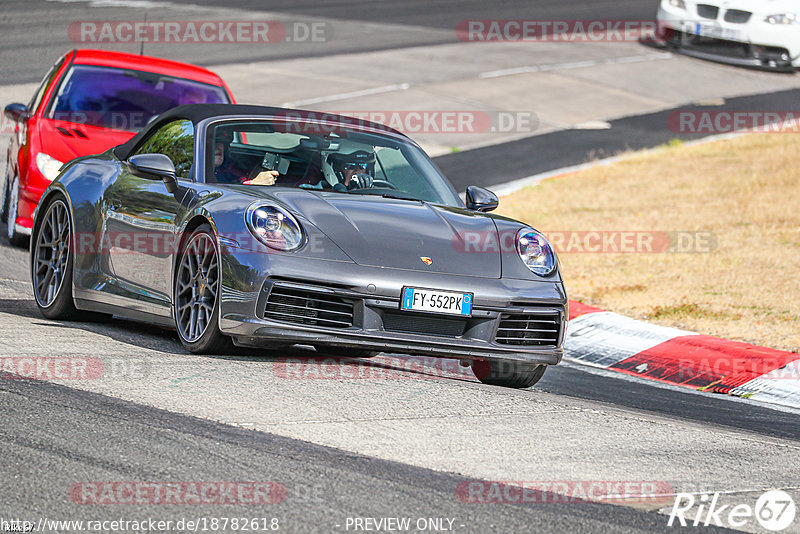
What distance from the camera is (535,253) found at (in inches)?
265

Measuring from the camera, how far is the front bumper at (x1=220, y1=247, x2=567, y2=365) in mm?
6031

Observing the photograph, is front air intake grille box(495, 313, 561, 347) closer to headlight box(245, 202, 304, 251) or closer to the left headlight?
headlight box(245, 202, 304, 251)

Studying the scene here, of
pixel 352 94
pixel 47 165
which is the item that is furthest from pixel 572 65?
pixel 47 165

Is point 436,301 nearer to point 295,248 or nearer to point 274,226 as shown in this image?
point 295,248

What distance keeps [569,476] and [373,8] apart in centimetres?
2539

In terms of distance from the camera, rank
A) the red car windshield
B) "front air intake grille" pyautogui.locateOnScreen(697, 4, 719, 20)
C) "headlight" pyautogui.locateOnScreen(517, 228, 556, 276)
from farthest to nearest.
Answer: "front air intake grille" pyautogui.locateOnScreen(697, 4, 719, 20)
the red car windshield
"headlight" pyautogui.locateOnScreen(517, 228, 556, 276)

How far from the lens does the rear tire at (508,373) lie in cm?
684

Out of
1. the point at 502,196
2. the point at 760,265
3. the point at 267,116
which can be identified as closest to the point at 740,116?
the point at 502,196

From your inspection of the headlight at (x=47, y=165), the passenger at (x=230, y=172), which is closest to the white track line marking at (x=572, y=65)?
the headlight at (x=47, y=165)

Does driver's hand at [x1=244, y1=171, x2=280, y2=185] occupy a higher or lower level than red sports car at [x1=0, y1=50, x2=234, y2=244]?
higher

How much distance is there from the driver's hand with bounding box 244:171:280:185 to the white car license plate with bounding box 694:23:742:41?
54.9 feet

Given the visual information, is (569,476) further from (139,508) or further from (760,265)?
(760,265)

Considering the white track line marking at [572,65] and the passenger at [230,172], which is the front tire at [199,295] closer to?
the passenger at [230,172]

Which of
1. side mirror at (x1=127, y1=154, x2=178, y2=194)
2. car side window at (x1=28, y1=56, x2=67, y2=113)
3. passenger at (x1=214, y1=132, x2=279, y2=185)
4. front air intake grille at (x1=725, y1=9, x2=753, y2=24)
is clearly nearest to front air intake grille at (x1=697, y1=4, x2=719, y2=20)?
front air intake grille at (x1=725, y1=9, x2=753, y2=24)
